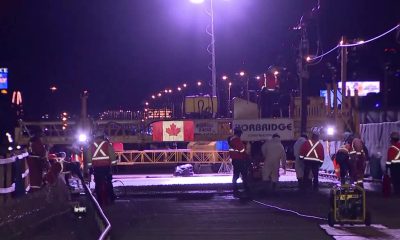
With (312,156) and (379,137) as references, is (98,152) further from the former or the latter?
(379,137)

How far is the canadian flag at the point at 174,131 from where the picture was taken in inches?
915

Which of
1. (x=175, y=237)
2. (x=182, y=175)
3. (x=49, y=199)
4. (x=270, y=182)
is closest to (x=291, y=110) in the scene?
(x=182, y=175)

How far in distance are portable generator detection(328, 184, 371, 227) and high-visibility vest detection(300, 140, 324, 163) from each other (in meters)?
6.97

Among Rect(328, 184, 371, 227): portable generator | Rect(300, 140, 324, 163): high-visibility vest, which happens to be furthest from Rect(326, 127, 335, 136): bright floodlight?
Rect(328, 184, 371, 227): portable generator

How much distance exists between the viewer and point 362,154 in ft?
56.6

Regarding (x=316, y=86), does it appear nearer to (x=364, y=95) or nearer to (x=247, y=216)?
(x=364, y=95)

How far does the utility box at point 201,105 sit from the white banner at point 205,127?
709 mm

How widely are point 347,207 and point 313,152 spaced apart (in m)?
7.13

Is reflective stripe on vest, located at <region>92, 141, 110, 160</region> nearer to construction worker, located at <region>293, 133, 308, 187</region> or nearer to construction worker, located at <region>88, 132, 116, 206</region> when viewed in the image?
construction worker, located at <region>88, 132, 116, 206</region>

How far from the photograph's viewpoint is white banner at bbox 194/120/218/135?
76.9 feet

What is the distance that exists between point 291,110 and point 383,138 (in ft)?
20.7

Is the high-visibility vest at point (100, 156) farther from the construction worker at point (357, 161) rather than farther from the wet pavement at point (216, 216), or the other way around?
the construction worker at point (357, 161)

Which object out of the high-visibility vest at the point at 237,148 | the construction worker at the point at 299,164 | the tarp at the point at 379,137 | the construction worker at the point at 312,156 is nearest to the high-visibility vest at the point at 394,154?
the construction worker at the point at 312,156

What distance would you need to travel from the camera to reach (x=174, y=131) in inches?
Answer: 919
